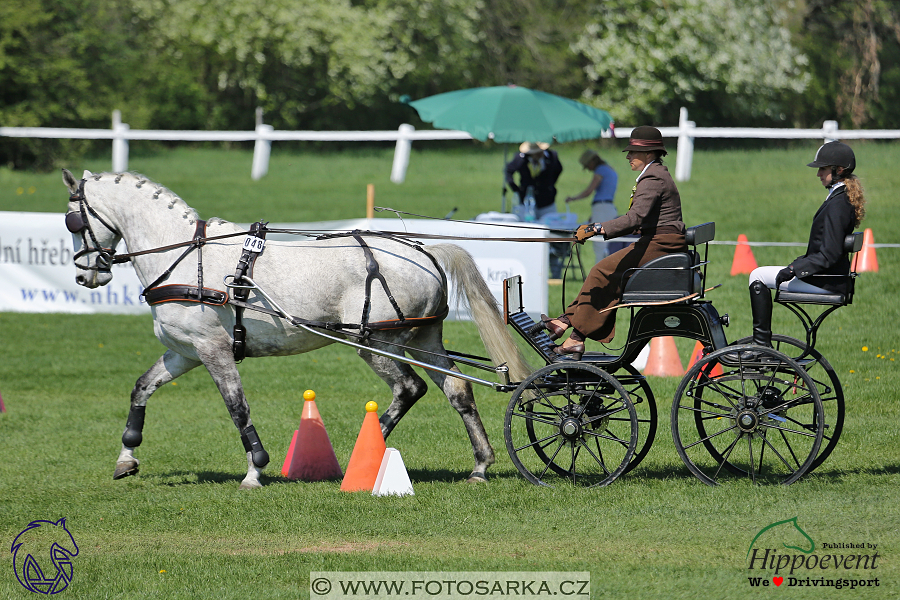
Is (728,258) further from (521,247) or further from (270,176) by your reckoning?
(270,176)

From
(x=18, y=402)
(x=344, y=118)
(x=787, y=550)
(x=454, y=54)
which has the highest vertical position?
(x=454, y=54)

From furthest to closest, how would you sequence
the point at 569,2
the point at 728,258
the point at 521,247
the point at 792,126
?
1. the point at 569,2
2. the point at 792,126
3. the point at 728,258
4. the point at 521,247

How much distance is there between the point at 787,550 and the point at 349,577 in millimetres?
2195

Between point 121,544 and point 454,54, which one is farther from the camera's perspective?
point 454,54

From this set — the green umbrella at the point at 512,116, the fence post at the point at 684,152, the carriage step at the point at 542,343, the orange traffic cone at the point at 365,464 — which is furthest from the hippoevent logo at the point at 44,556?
the fence post at the point at 684,152

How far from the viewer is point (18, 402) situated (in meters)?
9.73

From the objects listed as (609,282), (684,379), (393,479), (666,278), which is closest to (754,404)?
(684,379)

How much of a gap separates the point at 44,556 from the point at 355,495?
1880 millimetres

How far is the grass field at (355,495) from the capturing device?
16.4 ft

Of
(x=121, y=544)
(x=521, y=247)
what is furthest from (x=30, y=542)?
(x=521, y=247)

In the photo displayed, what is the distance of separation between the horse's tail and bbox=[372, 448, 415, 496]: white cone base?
0.97m

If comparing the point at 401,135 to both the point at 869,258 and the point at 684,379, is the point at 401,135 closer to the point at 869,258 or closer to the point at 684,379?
the point at 869,258

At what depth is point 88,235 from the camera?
6961mm

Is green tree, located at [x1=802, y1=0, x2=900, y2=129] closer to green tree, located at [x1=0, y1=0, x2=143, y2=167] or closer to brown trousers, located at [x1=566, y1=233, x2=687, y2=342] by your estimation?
green tree, located at [x1=0, y1=0, x2=143, y2=167]
